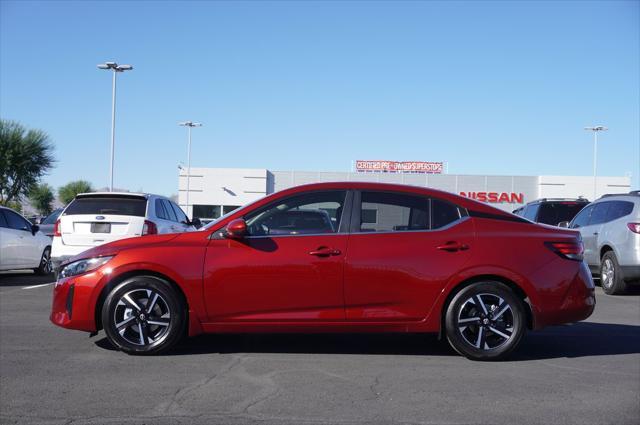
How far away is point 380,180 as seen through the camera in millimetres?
50625

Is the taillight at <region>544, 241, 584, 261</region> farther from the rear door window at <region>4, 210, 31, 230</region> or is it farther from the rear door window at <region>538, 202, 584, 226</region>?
the rear door window at <region>4, 210, 31, 230</region>

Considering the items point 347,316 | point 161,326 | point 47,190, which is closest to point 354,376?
point 347,316

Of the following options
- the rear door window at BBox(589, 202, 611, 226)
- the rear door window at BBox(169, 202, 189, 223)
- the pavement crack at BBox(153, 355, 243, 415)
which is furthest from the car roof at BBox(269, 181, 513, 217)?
the rear door window at BBox(169, 202, 189, 223)

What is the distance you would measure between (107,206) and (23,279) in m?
4.60

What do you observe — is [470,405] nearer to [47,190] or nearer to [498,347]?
[498,347]

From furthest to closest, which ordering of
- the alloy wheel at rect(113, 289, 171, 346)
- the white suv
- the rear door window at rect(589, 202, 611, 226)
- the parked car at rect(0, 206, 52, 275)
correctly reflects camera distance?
the parked car at rect(0, 206, 52, 275) < the rear door window at rect(589, 202, 611, 226) < the white suv < the alloy wheel at rect(113, 289, 171, 346)

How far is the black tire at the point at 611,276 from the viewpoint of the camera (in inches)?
Result: 439

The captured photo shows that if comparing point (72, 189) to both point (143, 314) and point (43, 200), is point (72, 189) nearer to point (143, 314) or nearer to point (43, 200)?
point (43, 200)

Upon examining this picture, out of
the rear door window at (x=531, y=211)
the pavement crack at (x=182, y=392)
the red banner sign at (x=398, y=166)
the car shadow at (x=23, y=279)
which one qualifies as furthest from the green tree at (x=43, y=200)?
the pavement crack at (x=182, y=392)

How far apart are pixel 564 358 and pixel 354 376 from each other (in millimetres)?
2247

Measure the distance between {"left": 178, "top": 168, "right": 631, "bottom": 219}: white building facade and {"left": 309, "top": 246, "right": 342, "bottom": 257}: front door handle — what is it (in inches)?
1763

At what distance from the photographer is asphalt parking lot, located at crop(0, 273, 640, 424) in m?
4.36

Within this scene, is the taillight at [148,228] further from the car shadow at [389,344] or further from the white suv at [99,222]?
the car shadow at [389,344]

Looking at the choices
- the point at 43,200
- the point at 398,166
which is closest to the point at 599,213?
the point at 398,166
